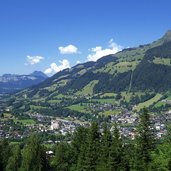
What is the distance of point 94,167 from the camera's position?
2296 inches

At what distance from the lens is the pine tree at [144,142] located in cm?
5425

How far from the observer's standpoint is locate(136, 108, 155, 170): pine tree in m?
54.3

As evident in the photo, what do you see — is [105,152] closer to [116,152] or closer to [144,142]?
[116,152]

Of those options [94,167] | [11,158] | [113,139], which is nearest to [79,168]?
[94,167]

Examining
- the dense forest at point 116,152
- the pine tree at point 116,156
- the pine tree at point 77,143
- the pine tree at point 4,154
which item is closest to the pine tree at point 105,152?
the dense forest at point 116,152

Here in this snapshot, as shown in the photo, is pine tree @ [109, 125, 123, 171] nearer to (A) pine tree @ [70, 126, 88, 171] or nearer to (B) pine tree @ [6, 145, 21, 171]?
(A) pine tree @ [70, 126, 88, 171]

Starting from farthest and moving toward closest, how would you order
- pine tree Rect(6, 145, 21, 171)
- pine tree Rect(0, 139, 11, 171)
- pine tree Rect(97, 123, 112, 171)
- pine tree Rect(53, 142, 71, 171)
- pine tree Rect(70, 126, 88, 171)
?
pine tree Rect(0, 139, 11, 171) → pine tree Rect(53, 142, 71, 171) → pine tree Rect(6, 145, 21, 171) → pine tree Rect(70, 126, 88, 171) → pine tree Rect(97, 123, 112, 171)

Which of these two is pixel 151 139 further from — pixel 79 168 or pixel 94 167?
pixel 79 168

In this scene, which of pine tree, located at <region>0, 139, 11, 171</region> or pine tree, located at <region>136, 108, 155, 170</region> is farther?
pine tree, located at <region>0, 139, 11, 171</region>

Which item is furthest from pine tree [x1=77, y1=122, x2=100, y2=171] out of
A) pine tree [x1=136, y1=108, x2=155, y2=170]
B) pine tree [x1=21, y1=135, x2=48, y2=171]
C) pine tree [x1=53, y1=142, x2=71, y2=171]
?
pine tree [x1=53, y1=142, x2=71, y2=171]

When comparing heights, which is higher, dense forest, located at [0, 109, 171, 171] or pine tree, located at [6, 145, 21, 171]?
dense forest, located at [0, 109, 171, 171]

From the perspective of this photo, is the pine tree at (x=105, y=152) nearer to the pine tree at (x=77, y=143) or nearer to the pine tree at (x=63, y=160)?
the pine tree at (x=77, y=143)

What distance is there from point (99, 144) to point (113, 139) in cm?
344

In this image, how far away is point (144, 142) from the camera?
55.1m
